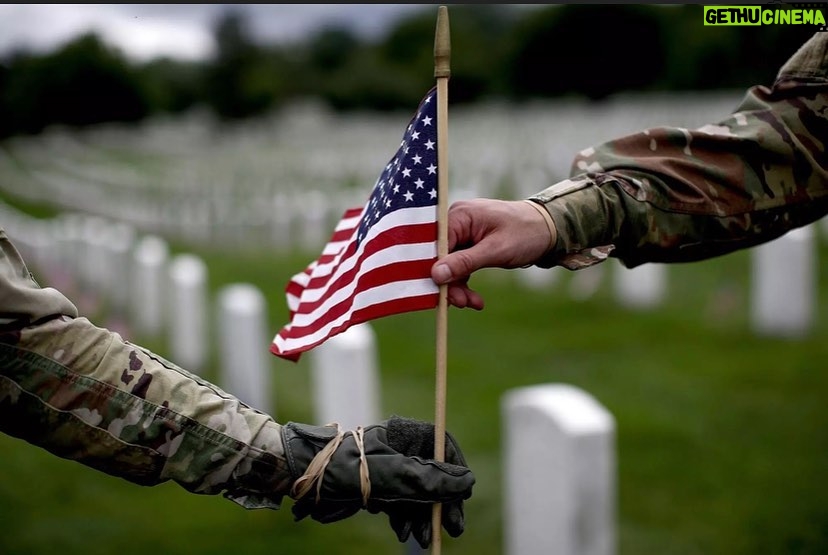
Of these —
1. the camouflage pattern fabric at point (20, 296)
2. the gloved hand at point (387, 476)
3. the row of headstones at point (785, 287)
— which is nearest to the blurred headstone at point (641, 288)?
the row of headstones at point (785, 287)

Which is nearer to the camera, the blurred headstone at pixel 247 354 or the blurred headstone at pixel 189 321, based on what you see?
the blurred headstone at pixel 247 354

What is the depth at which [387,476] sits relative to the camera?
5.83 ft

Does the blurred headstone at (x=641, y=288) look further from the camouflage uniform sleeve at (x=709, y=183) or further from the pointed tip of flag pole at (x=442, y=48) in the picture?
the pointed tip of flag pole at (x=442, y=48)

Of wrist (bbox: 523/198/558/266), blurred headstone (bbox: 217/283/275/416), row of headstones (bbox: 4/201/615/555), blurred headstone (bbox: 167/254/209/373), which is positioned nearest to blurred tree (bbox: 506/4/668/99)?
blurred headstone (bbox: 167/254/209/373)

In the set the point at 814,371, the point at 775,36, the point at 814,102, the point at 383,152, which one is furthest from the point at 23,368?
the point at 383,152

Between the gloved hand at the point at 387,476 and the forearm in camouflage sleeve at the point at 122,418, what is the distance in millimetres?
57

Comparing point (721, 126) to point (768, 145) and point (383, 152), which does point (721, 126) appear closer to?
point (768, 145)

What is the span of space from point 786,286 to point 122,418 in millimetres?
6171

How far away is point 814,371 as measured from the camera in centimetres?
613

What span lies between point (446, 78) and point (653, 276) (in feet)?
23.1

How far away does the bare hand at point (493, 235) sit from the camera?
204 centimetres

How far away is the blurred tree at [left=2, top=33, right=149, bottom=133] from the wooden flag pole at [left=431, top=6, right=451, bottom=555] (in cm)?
268

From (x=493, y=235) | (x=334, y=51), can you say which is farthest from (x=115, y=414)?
(x=334, y=51)

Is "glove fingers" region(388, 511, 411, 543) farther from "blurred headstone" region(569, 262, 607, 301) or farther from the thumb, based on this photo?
"blurred headstone" region(569, 262, 607, 301)
